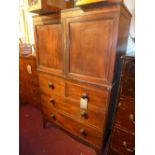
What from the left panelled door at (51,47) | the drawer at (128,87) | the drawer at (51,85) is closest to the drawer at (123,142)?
the drawer at (128,87)

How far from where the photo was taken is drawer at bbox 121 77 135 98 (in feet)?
→ 3.18

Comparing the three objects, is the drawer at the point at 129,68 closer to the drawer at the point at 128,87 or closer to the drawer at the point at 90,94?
the drawer at the point at 128,87

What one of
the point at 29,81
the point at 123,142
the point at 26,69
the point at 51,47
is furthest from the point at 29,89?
the point at 123,142

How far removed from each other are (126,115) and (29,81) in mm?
1799

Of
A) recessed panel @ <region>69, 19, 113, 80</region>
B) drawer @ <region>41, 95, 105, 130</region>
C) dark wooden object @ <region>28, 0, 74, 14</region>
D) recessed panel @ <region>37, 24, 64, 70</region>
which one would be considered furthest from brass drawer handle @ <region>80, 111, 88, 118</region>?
dark wooden object @ <region>28, 0, 74, 14</region>

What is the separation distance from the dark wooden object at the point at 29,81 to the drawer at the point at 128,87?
1473 millimetres

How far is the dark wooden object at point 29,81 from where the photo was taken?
2.06 meters

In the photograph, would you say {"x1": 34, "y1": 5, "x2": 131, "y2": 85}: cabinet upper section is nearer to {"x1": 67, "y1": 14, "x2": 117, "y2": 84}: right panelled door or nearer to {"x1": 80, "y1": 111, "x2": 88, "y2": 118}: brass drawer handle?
{"x1": 67, "y1": 14, "x2": 117, "y2": 84}: right panelled door

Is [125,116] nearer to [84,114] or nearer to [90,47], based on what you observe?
[84,114]

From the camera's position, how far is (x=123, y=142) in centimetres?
118

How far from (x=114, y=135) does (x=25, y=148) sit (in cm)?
116
